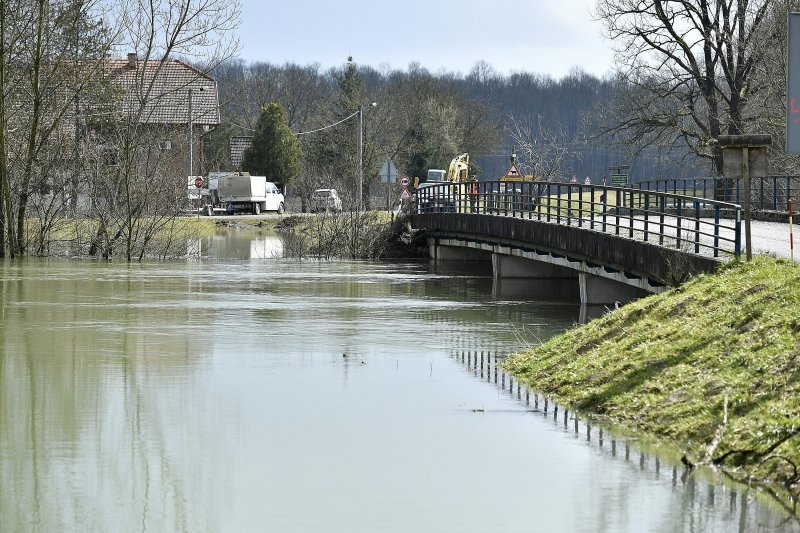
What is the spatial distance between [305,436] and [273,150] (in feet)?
264

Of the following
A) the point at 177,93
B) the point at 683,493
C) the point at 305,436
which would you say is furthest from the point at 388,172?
the point at 683,493

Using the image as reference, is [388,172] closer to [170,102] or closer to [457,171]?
[457,171]

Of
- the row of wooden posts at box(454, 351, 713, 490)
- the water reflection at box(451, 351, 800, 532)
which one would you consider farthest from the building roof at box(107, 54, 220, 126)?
the water reflection at box(451, 351, 800, 532)

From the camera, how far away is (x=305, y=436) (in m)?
13.3

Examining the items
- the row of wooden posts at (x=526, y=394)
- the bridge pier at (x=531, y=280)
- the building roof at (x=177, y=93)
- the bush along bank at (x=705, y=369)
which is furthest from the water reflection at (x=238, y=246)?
the bush along bank at (x=705, y=369)

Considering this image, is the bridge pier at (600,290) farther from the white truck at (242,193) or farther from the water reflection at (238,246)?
the white truck at (242,193)

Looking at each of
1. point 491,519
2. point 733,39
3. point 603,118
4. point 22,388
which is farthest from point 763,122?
point 491,519

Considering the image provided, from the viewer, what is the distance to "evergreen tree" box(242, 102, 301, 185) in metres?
92.4

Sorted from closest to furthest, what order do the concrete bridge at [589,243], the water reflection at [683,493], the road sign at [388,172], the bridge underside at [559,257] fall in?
the water reflection at [683,493], the concrete bridge at [589,243], the bridge underside at [559,257], the road sign at [388,172]

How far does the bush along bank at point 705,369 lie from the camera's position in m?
11.5

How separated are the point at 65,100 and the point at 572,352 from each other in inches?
1148

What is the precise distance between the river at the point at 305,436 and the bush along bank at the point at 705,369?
0.41m

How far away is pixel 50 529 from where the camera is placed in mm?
9641

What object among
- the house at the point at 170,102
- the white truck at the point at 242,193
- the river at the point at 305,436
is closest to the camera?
the river at the point at 305,436
